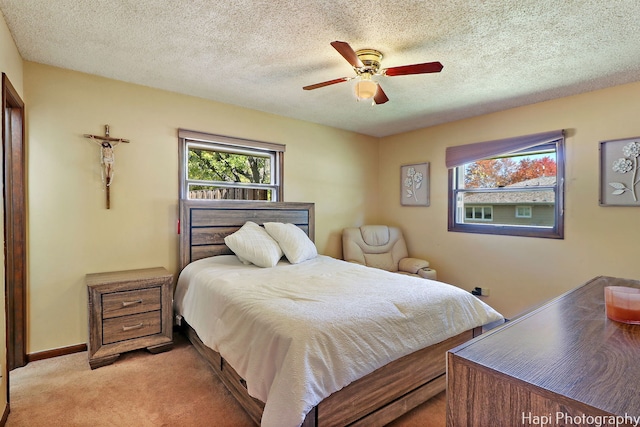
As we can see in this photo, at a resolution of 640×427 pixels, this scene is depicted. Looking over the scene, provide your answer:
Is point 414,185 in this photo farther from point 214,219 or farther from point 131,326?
point 131,326

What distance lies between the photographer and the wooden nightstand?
238 cm

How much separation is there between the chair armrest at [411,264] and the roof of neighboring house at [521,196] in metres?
0.97

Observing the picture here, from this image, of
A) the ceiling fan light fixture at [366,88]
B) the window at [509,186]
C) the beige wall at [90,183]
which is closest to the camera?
the ceiling fan light fixture at [366,88]

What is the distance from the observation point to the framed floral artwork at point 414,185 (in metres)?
4.27

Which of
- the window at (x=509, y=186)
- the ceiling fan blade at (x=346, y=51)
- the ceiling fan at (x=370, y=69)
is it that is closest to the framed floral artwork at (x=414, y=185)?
the window at (x=509, y=186)

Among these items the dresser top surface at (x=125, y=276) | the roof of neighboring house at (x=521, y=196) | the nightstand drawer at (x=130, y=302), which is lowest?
the nightstand drawer at (x=130, y=302)

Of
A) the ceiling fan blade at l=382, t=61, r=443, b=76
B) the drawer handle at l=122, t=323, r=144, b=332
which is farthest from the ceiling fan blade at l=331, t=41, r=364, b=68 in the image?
the drawer handle at l=122, t=323, r=144, b=332

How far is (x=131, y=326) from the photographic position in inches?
99.3

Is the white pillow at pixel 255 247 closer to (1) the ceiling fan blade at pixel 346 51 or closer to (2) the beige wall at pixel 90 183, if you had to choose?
(2) the beige wall at pixel 90 183

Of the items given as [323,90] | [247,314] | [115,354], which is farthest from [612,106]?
[115,354]

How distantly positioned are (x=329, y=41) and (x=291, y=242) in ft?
6.08

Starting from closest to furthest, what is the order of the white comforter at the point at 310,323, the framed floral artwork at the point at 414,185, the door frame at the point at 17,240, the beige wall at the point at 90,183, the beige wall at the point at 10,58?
the white comforter at the point at 310,323
the beige wall at the point at 10,58
the door frame at the point at 17,240
the beige wall at the point at 90,183
the framed floral artwork at the point at 414,185

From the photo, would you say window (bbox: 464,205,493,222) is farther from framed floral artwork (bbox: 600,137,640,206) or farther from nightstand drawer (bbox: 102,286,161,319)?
nightstand drawer (bbox: 102,286,161,319)

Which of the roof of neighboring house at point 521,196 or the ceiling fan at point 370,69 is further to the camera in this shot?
the roof of neighboring house at point 521,196
